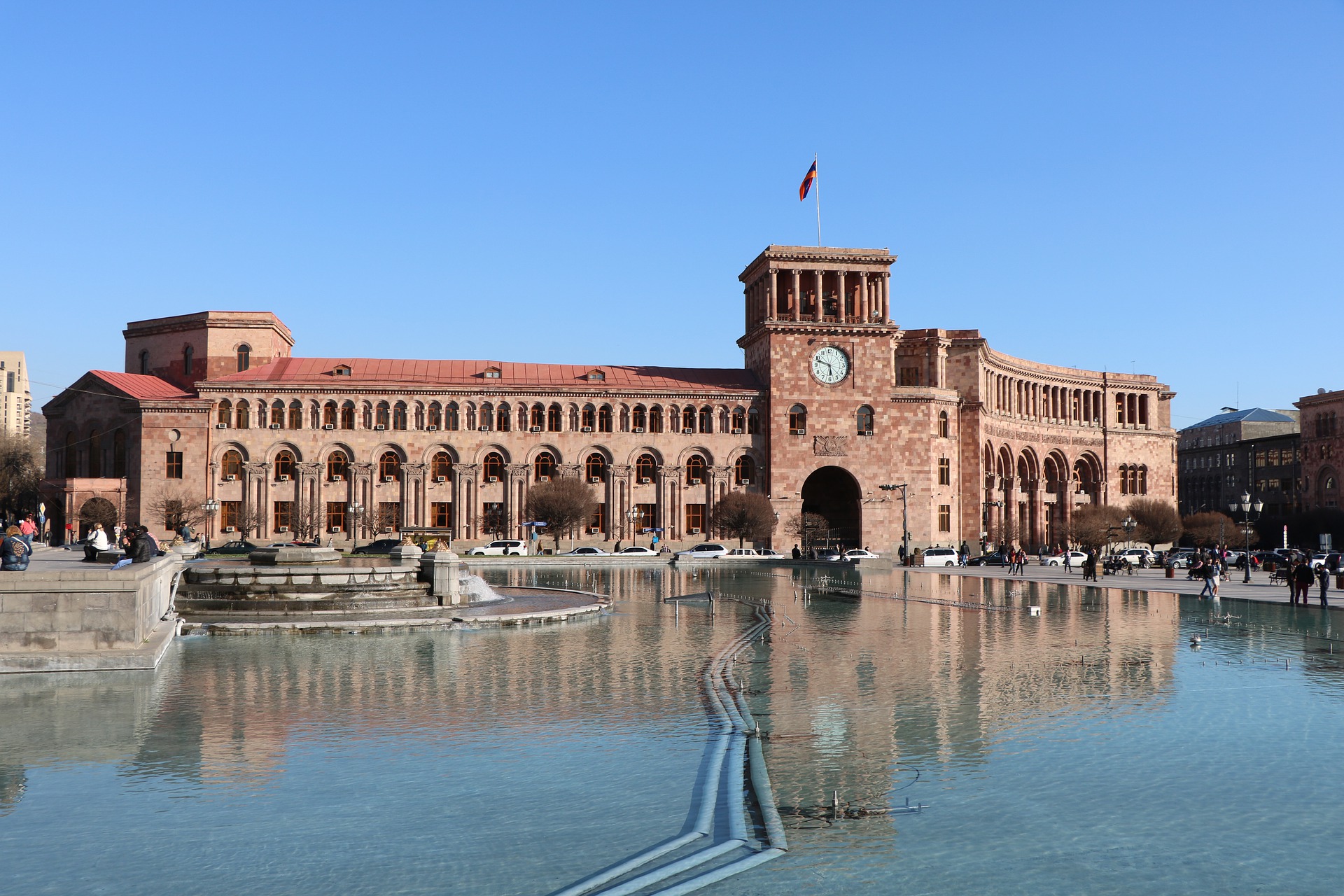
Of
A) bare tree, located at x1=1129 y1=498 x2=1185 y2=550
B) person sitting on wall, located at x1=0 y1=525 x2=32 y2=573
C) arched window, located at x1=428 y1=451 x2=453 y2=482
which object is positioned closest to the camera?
person sitting on wall, located at x1=0 y1=525 x2=32 y2=573

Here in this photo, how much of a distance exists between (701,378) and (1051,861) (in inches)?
2602

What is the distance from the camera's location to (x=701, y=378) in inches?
2876

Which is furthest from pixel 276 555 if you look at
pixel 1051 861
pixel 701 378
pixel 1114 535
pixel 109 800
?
pixel 1114 535

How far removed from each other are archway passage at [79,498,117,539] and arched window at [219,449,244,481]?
6.60 m

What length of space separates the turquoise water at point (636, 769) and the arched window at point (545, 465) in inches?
1988


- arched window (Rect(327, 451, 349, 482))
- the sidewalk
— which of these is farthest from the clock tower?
arched window (Rect(327, 451, 349, 482))

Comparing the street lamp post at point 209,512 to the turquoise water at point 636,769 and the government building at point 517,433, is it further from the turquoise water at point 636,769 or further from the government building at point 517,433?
the turquoise water at point 636,769

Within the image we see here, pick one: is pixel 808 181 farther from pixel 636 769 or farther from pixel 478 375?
pixel 636 769

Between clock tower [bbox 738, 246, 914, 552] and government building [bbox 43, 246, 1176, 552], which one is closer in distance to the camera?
government building [bbox 43, 246, 1176, 552]

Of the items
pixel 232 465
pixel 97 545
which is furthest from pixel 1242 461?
pixel 97 545

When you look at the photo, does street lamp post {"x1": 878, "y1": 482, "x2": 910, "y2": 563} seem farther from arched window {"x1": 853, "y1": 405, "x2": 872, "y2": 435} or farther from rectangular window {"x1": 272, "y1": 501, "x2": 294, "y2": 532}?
rectangular window {"x1": 272, "y1": 501, "x2": 294, "y2": 532}

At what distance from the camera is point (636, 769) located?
9.82 meters

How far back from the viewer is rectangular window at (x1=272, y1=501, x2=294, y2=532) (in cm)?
6600

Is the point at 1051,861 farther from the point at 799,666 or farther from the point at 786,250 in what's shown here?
the point at 786,250
